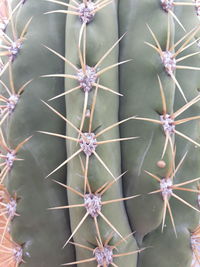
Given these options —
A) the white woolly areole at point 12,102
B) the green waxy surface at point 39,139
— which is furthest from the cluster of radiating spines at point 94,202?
the white woolly areole at point 12,102

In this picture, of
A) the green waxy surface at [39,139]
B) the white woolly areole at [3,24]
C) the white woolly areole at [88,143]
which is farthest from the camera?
the white woolly areole at [3,24]

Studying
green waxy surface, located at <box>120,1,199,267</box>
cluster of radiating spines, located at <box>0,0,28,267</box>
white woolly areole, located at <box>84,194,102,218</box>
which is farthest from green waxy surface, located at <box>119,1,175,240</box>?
cluster of radiating spines, located at <box>0,0,28,267</box>

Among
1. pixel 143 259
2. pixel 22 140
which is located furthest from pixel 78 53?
pixel 143 259

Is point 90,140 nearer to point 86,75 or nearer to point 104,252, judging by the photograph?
point 86,75

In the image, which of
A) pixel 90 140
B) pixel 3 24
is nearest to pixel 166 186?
pixel 90 140

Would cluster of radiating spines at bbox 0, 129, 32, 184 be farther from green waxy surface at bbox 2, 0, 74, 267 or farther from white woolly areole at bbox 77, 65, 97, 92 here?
white woolly areole at bbox 77, 65, 97, 92

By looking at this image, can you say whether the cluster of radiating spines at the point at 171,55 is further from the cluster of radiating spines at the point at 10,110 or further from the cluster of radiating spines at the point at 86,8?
the cluster of radiating spines at the point at 10,110

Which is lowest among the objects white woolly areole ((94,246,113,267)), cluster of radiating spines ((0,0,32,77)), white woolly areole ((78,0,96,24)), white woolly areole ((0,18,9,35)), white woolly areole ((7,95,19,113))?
white woolly areole ((94,246,113,267))

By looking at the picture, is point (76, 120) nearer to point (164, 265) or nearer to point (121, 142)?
point (121, 142)
